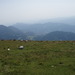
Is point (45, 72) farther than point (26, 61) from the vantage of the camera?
No

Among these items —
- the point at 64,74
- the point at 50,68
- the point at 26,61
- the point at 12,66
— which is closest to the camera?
the point at 64,74

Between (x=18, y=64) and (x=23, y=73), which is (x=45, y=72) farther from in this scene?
(x=18, y=64)

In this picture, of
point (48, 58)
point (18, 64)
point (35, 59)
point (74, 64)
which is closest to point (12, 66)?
point (18, 64)

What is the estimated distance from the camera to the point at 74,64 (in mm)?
18656

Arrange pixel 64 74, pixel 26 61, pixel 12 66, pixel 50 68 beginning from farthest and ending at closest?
pixel 26 61 → pixel 12 66 → pixel 50 68 → pixel 64 74

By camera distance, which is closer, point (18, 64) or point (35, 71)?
point (35, 71)

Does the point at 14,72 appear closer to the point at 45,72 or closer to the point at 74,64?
the point at 45,72

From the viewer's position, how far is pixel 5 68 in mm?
17328

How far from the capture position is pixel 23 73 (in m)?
15.7

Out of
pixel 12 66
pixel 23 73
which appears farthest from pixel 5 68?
pixel 23 73

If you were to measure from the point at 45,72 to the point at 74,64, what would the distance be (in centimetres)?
435

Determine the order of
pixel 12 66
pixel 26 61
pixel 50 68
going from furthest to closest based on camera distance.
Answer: pixel 26 61 → pixel 12 66 → pixel 50 68

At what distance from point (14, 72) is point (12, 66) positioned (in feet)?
7.98

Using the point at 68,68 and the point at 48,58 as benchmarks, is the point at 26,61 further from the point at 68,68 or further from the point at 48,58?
the point at 68,68
